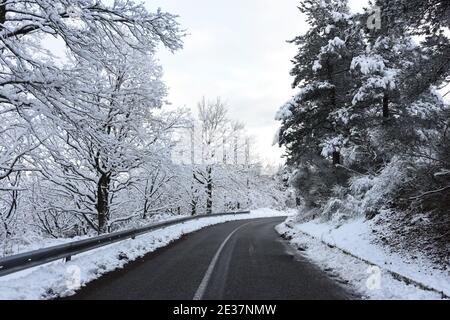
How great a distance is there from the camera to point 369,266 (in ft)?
31.5

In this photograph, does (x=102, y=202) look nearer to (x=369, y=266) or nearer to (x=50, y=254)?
(x=50, y=254)

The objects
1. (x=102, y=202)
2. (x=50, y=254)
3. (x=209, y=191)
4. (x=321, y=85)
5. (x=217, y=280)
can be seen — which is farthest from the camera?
(x=209, y=191)

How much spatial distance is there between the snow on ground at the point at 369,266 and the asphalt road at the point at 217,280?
526mm

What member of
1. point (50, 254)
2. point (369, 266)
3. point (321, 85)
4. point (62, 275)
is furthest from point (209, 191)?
point (62, 275)

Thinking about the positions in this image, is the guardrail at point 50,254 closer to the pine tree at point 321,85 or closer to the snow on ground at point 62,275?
the snow on ground at point 62,275

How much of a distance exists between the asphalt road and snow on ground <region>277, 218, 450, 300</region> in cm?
53

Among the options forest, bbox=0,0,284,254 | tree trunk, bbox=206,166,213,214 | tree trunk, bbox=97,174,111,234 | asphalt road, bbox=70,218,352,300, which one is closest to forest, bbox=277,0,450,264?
asphalt road, bbox=70,218,352,300

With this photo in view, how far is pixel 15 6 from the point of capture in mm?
8547

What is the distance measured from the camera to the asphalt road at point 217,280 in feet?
24.0

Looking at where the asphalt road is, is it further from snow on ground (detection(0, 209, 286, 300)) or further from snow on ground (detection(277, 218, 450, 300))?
snow on ground (detection(277, 218, 450, 300))

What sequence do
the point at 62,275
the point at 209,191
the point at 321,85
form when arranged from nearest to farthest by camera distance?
1. the point at 62,275
2. the point at 321,85
3. the point at 209,191

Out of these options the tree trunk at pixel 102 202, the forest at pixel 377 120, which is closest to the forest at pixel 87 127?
the tree trunk at pixel 102 202

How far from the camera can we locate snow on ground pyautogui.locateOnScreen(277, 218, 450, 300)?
7.39 meters

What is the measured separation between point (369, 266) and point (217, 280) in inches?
145
